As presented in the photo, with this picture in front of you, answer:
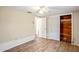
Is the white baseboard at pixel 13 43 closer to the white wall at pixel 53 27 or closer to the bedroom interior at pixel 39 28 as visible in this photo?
the bedroom interior at pixel 39 28

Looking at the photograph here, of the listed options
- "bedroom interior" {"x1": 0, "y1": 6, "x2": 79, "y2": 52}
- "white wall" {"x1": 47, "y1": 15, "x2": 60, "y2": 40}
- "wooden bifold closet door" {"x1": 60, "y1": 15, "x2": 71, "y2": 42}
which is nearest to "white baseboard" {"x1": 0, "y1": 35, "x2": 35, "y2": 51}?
"bedroom interior" {"x1": 0, "y1": 6, "x2": 79, "y2": 52}

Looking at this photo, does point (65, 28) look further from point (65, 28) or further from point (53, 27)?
point (53, 27)

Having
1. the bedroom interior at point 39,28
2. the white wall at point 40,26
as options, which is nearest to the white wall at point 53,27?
the bedroom interior at point 39,28

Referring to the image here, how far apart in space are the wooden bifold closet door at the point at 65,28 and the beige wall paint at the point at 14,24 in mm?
585

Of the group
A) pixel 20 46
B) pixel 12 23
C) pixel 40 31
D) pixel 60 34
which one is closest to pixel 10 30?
pixel 12 23

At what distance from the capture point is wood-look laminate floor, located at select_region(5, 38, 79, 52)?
192cm

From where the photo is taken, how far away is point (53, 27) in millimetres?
2113

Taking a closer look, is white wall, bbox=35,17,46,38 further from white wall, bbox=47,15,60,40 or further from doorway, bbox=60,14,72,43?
doorway, bbox=60,14,72,43

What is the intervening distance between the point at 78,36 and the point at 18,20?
1.17 m

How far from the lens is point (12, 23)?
193 centimetres

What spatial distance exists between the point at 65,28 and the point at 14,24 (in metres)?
0.99

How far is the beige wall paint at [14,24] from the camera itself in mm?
1851

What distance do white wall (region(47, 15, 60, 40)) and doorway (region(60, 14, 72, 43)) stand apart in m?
0.08
